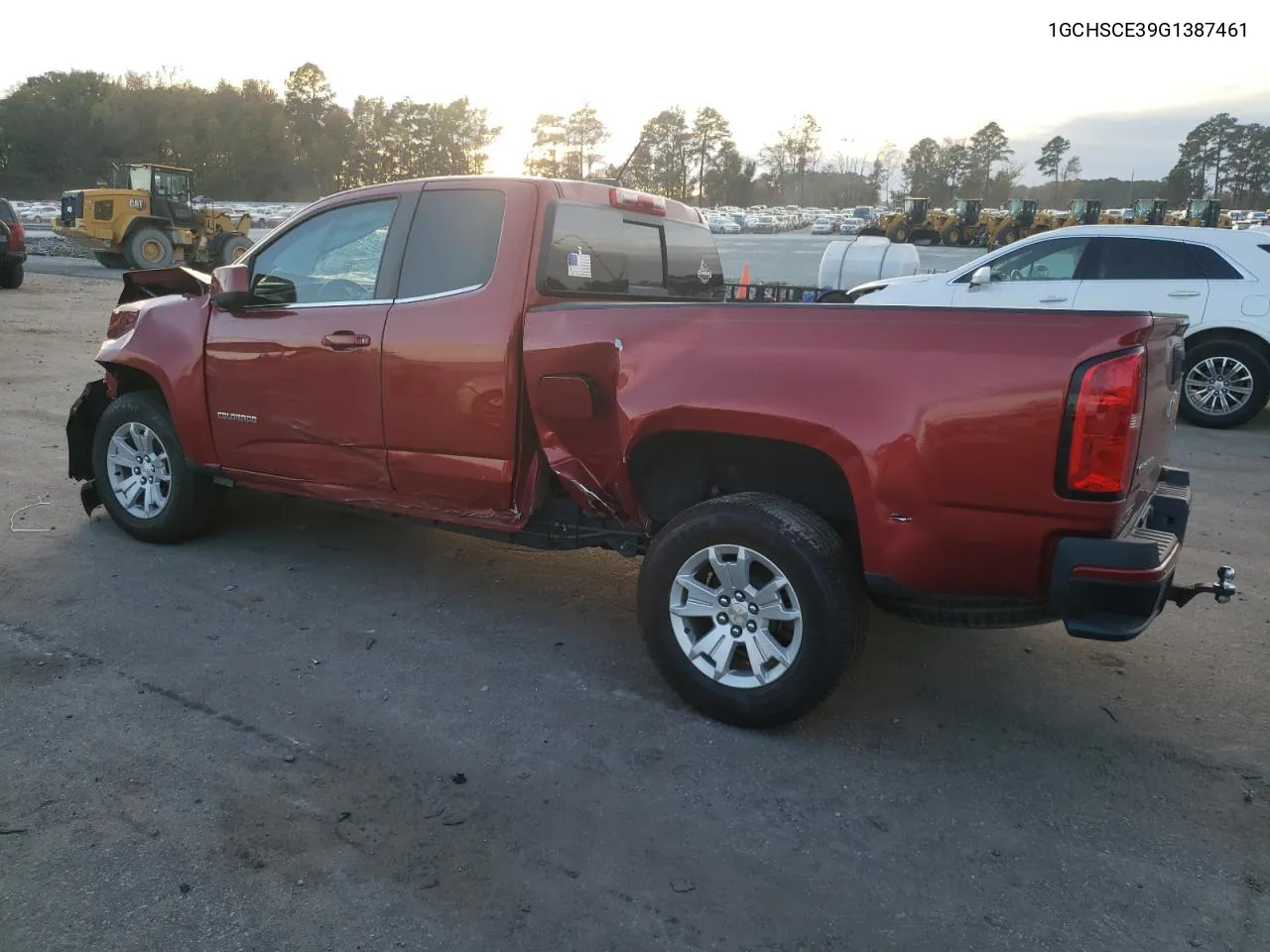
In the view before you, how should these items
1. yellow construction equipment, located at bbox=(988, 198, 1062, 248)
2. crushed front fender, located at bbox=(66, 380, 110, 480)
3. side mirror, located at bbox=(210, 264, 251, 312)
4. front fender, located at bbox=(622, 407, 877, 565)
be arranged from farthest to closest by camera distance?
yellow construction equipment, located at bbox=(988, 198, 1062, 248) < crushed front fender, located at bbox=(66, 380, 110, 480) < side mirror, located at bbox=(210, 264, 251, 312) < front fender, located at bbox=(622, 407, 877, 565)

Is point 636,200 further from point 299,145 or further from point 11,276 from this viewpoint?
point 299,145

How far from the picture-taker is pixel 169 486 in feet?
17.1

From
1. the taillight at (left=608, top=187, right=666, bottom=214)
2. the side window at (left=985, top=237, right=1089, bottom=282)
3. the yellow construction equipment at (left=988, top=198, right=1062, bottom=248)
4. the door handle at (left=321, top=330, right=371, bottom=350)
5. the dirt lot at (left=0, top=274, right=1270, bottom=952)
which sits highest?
the yellow construction equipment at (left=988, top=198, right=1062, bottom=248)

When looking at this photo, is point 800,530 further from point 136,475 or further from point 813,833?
point 136,475

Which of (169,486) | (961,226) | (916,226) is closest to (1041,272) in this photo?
(169,486)

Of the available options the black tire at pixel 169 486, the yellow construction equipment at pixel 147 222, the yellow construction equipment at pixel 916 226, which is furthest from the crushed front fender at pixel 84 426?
the yellow construction equipment at pixel 916 226

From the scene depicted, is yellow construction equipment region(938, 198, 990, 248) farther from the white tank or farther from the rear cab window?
the rear cab window

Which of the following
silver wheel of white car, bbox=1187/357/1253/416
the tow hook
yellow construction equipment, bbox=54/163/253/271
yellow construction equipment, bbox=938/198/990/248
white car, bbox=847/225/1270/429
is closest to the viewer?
the tow hook

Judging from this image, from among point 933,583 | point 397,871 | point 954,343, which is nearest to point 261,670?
point 397,871

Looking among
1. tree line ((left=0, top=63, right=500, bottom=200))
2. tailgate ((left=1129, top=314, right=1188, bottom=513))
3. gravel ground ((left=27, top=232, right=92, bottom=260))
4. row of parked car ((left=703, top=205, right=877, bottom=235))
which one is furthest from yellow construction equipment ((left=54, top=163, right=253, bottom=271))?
tree line ((left=0, top=63, right=500, bottom=200))

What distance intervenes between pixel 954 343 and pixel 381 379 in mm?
2505

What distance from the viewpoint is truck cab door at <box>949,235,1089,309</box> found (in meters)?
9.24

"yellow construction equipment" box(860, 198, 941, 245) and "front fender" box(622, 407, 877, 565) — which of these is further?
"yellow construction equipment" box(860, 198, 941, 245)

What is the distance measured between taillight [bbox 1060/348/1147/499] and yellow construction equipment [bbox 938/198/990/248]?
4299 cm
